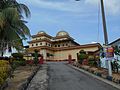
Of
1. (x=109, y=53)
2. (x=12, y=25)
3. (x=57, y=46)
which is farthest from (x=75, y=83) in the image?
(x=57, y=46)

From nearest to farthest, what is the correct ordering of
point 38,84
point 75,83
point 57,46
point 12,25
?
point 38,84
point 75,83
point 12,25
point 57,46

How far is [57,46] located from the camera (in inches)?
2549

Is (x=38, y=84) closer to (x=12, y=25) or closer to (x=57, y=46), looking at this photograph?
(x=12, y=25)

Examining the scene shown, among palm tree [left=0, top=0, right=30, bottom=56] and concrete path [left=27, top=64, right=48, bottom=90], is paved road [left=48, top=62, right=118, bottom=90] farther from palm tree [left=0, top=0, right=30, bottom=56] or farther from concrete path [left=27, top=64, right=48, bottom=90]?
palm tree [left=0, top=0, right=30, bottom=56]

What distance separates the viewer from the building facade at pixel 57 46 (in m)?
57.6

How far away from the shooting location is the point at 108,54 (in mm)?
19406

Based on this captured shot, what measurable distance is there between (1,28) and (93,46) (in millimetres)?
34738

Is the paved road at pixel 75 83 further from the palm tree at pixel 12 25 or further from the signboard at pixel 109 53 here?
the palm tree at pixel 12 25

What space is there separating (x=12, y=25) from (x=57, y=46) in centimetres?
4019

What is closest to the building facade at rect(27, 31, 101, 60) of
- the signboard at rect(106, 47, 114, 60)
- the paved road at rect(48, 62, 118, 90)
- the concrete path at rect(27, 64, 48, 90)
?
the signboard at rect(106, 47, 114, 60)

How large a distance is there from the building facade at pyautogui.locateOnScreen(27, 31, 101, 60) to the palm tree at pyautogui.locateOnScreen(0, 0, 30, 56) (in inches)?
1179

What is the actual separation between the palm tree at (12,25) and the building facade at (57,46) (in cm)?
2996

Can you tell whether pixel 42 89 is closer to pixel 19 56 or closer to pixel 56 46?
pixel 19 56

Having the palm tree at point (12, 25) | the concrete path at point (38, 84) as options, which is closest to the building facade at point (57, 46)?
the palm tree at point (12, 25)
